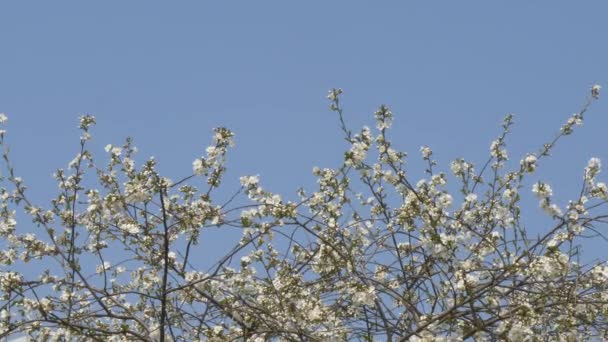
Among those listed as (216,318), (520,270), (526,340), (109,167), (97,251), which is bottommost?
(526,340)

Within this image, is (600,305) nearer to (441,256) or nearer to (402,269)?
(441,256)

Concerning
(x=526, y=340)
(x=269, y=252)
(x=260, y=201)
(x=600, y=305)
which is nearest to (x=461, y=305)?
(x=526, y=340)

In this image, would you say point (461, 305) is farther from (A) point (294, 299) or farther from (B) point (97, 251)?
(B) point (97, 251)

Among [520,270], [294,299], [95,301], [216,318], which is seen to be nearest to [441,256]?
[520,270]

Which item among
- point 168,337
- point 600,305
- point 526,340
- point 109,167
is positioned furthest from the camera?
point 109,167

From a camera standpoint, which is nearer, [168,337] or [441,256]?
[441,256]

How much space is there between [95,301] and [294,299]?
52.7 inches

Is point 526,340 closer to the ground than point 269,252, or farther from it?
closer to the ground

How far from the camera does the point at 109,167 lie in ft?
25.9

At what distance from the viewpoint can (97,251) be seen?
290 inches

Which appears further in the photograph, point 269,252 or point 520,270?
point 269,252

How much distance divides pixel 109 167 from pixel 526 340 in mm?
3473

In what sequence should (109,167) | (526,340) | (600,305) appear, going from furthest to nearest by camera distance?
(109,167) < (600,305) < (526,340)

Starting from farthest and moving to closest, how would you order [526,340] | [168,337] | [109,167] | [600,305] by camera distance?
[109,167] < [168,337] < [600,305] < [526,340]
